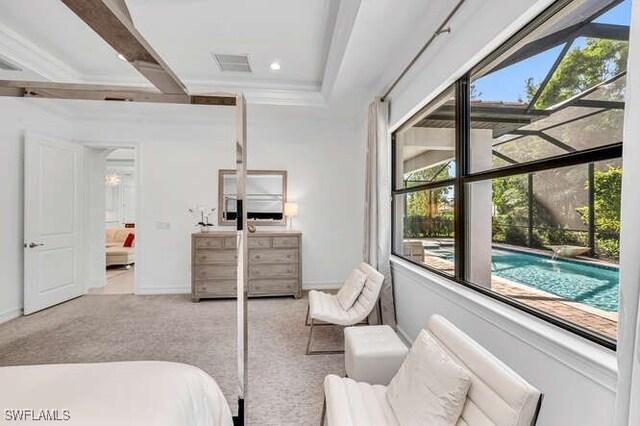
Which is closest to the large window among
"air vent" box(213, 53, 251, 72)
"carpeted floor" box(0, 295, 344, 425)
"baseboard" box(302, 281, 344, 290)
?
"carpeted floor" box(0, 295, 344, 425)

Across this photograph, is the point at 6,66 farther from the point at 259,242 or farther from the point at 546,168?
the point at 546,168

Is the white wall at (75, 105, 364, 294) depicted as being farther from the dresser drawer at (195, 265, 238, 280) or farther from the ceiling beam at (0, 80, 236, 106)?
the ceiling beam at (0, 80, 236, 106)

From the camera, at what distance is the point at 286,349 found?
2.91 m

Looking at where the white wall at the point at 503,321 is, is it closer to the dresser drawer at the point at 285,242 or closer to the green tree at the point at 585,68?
the green tree at the point at 585,68

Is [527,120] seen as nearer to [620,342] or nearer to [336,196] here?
[620,342]

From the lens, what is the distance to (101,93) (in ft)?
5.98

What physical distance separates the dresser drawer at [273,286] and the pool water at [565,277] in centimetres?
301

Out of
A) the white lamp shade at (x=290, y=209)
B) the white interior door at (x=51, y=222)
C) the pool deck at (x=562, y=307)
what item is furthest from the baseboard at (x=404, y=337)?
the white interior door at (x=51, y=222)

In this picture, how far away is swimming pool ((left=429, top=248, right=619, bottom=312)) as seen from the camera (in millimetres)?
1298

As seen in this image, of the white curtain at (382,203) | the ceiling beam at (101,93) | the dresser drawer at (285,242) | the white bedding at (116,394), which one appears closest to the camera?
the white bedding at (116,394)

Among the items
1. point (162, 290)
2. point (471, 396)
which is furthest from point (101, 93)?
point (162, 290)

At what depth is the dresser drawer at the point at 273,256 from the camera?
4469mm

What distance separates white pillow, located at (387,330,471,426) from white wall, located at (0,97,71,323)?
14.9 ft

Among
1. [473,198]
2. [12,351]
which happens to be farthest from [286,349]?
[12,351]
